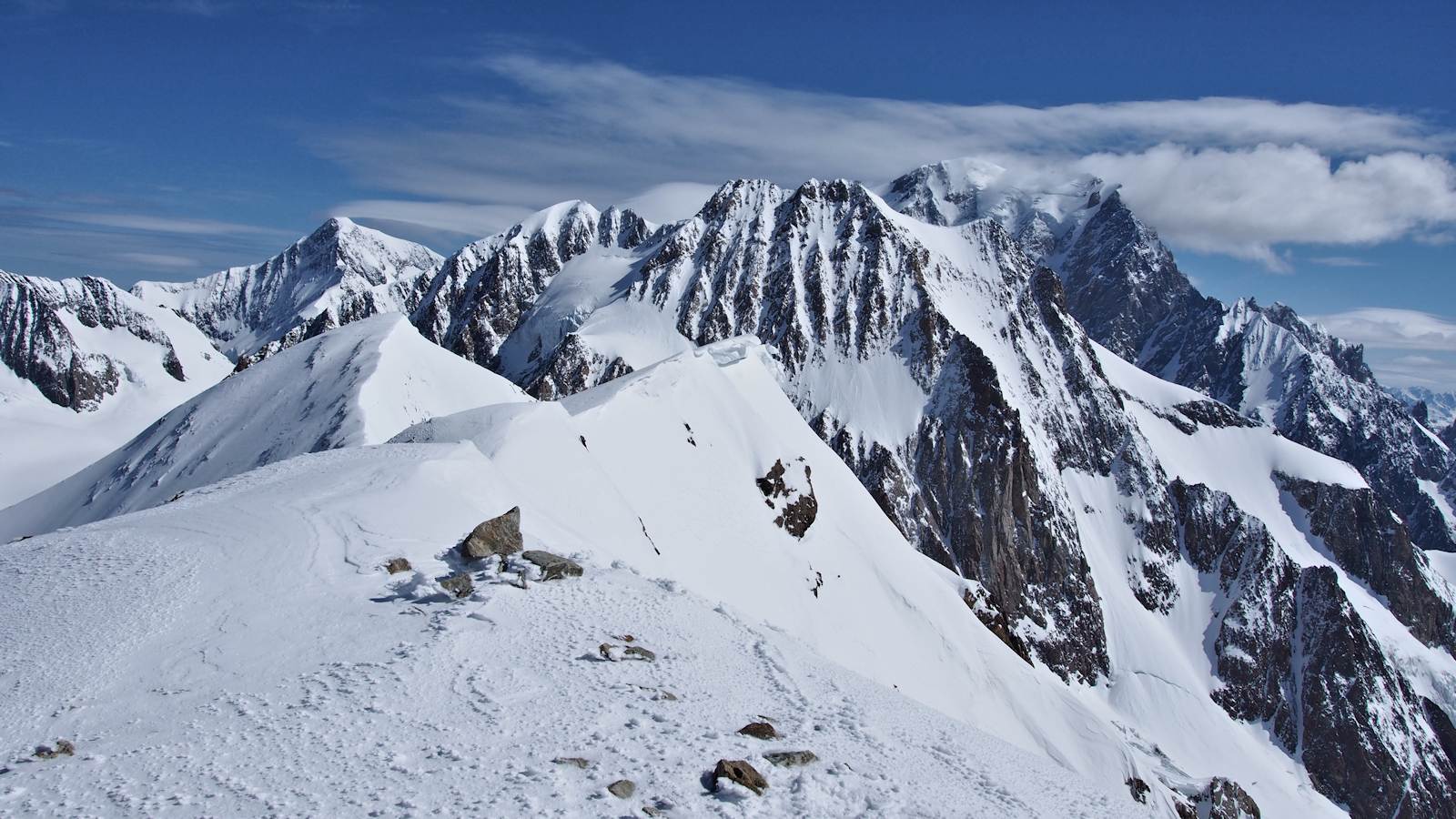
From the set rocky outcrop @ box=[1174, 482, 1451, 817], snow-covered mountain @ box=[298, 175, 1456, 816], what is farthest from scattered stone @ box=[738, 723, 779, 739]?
rocky outcrop @ box=[1174, 482, 1451, 817]

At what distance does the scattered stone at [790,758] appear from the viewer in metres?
14.5

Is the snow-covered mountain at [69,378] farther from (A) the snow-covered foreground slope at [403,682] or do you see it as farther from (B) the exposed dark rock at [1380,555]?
(B) the exposed dark rock at [1380,555]

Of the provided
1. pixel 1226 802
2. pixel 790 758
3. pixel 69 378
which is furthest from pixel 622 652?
pixel 69 378

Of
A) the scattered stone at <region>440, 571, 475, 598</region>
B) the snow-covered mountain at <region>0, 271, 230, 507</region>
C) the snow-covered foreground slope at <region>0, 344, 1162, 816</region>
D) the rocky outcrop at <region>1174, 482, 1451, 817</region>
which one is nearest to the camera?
the snow-covered foreground slope at <region>0, 344, 1162, 816</region>

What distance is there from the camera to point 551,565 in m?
21.5

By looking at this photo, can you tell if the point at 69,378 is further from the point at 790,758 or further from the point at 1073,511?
the point at 790,758

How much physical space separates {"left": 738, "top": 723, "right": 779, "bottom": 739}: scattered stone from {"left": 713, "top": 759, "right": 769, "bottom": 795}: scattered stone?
4.91 feet

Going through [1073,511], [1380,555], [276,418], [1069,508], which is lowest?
[1380,555]

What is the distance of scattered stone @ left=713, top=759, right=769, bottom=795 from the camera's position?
43.8ft

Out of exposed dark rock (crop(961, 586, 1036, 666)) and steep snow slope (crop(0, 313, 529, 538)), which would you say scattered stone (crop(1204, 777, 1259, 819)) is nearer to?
exposed dark rock (crop(961, 586, 1036, 666))

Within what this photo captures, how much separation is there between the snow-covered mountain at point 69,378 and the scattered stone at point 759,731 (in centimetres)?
15803

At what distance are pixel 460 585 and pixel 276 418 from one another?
4800cm

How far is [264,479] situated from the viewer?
27.9m

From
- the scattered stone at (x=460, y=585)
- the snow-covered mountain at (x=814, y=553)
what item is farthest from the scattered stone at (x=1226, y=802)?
the scattered stone at (x=460, y=585)
